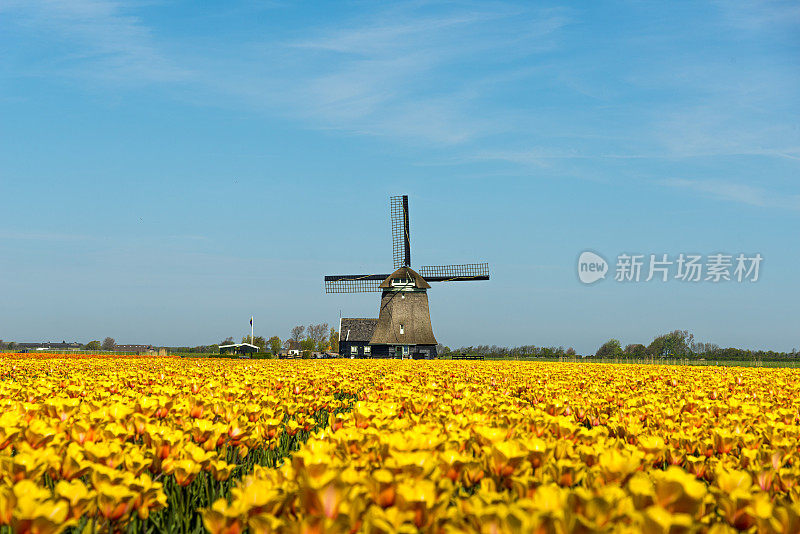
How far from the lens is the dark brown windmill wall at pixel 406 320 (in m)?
59.2

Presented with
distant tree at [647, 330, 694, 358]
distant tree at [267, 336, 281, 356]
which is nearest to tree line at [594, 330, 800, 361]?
distant tree at [647, 330, 694, 358]

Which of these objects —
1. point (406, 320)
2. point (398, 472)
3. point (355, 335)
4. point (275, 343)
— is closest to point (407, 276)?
point (406, 320)

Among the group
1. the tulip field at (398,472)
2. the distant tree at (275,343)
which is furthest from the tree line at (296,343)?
the tulip field at (398,472)

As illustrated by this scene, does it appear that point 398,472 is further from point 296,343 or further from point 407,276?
point 296,343

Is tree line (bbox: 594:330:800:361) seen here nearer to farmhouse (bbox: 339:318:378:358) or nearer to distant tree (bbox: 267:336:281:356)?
farmhouse (bbox: 339:318:378:358)

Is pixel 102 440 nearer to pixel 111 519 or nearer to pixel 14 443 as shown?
pixel 14 443

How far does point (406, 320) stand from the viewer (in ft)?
195

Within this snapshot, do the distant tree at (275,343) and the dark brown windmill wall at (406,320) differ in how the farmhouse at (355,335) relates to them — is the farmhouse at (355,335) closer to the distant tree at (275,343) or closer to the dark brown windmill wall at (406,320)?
the dark brown windmill wall at (406,320)

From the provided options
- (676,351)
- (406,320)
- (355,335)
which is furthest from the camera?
(676,351)

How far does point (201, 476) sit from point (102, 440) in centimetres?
79

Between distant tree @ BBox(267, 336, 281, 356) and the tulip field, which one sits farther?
distant tree @ BBox(267, 336, 281, 356)

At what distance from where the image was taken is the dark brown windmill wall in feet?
194

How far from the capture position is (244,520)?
8.64ft

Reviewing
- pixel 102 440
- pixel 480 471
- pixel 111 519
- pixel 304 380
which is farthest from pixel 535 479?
pixel 304 380
